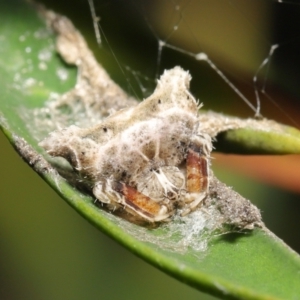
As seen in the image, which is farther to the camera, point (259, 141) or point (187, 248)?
point (259, 141)

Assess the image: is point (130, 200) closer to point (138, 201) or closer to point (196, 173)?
point (138, 201)

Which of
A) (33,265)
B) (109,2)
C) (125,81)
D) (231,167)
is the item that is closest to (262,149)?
(231,167)

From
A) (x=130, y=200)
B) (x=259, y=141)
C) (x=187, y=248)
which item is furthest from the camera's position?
(x=259, y=141)

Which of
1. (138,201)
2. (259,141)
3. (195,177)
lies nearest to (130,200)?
(138,201)

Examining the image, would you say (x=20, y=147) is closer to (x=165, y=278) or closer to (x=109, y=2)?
(x=109, y=2)

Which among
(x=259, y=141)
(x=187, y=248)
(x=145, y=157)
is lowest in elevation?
(x=187, y=248)

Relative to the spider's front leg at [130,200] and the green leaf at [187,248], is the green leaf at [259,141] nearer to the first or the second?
the green leaf at [187,248]

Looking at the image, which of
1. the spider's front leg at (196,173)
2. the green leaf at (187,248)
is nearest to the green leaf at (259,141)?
the green leaf at (187,248)
